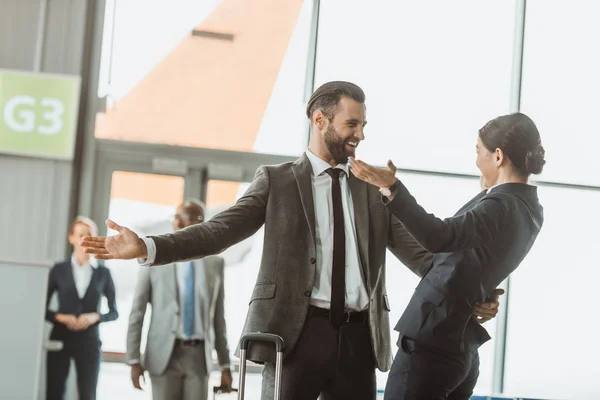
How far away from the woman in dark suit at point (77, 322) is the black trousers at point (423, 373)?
3692 mm

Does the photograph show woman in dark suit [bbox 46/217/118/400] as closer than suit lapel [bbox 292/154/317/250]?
No

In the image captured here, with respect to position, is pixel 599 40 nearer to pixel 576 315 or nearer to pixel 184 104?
pixel 576 315

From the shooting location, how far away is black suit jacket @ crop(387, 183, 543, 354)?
2283 mm

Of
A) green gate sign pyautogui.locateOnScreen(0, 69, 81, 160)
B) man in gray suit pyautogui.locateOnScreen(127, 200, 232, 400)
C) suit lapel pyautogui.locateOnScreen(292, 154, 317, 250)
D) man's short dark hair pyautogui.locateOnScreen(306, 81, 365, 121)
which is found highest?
green gate sign pyautogui.locateOnScreen(0, 69, 81, 160)

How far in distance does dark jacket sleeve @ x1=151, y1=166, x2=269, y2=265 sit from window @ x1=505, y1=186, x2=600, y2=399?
18.7 feet

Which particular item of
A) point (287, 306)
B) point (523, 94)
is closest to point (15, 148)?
point (523, 94)

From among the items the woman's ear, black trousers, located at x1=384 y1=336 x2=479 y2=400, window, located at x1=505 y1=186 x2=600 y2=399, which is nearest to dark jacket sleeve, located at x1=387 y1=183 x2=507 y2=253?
the woman's ear

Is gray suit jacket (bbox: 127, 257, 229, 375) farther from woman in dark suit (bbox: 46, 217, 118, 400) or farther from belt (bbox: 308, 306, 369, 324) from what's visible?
belt (bbox: 308, 306, 369, 324)

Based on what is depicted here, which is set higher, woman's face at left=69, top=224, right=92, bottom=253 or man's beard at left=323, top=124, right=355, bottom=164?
man's beard at left=323, top=124, right=355, bottom=164

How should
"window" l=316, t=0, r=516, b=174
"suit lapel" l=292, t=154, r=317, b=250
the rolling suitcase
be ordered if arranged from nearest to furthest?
the rolling suitcase, "suit lapel" l=292, t=154, r=317, b=250, "window" l=316, t=0, r=516, b=174

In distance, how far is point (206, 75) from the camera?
7699 mm

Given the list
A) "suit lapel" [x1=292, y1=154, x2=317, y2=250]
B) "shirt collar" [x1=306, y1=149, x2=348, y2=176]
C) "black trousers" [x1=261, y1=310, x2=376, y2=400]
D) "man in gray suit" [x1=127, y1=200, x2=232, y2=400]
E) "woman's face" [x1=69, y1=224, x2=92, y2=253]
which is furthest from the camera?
"woman's face" [x1=69, y1=224, x2=92, y2=253]

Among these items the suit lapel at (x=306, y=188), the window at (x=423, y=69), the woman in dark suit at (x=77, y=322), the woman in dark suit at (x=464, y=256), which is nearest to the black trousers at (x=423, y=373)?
the woman in dark suit at (x=464, y=256)

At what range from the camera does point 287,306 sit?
2.38 m
